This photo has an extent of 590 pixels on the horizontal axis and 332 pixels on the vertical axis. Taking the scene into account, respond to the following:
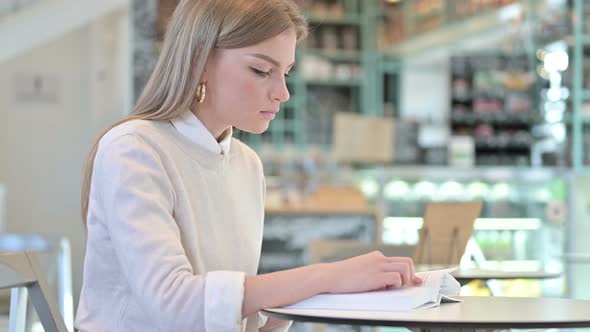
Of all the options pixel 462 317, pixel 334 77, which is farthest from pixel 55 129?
pixel 462 317

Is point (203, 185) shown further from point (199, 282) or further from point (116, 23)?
point (116, 23)

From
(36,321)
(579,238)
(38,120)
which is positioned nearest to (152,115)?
(36,321)

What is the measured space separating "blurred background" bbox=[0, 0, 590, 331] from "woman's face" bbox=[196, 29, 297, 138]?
3098mm

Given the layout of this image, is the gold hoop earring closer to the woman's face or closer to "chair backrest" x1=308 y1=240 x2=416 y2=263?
the woman's face

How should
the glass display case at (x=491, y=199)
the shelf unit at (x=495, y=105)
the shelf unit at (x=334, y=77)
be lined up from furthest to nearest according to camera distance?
the shelf unit at (x=334, y=77) → the shelf unit at (x=495, y=105) → the glass display case at (x=491, y=199)

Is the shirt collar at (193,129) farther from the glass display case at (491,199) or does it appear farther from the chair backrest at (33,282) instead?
the glass display case at (491,199)

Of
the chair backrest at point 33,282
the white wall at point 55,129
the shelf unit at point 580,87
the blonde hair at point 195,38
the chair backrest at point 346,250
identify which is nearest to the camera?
the blonde hair at point 195,38

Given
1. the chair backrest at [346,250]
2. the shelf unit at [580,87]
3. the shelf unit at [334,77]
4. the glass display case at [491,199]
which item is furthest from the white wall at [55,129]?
the chair backrest at [346,250]

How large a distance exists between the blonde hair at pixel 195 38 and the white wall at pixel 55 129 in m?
7.26

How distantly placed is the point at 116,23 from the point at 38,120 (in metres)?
1.25

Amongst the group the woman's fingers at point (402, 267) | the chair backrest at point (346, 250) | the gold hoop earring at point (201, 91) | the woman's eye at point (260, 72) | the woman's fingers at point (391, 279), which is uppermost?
the woman's eye at point (260, 72)

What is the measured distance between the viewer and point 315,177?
7672 mm

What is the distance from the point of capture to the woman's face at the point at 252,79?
1562mm

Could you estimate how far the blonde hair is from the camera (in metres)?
1.55
